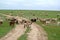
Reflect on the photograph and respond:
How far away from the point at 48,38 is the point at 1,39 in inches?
267

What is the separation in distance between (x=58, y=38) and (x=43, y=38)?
112 inches

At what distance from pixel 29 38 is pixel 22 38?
3.52 feet

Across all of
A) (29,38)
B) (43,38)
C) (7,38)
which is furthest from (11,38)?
(43,38)

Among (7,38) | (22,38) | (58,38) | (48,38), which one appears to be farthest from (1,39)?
(58,38)

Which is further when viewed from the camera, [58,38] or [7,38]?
[58,38]

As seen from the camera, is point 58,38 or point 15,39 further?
point 58,38

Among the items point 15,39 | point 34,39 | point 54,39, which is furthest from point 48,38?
point 15,39

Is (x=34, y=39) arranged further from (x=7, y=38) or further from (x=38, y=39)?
(x=7, y=38)

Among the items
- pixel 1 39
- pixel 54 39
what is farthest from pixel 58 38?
pixel 1 39

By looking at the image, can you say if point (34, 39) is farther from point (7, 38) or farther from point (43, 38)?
point (7, 38)

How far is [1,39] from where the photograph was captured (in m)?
27.5

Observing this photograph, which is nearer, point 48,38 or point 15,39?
point 15,39

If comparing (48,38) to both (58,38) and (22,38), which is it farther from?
(22,38)

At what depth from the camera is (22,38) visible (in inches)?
1090
